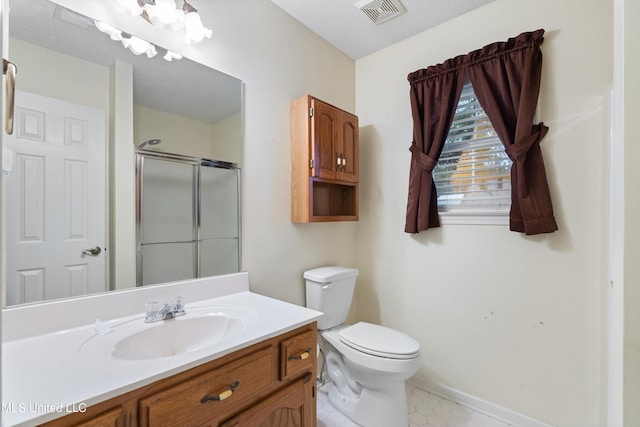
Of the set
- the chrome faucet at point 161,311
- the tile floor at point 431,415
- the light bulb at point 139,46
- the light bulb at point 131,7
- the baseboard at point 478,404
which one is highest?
the light bulb at point 131,7

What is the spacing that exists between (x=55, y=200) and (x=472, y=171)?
6.72 feet

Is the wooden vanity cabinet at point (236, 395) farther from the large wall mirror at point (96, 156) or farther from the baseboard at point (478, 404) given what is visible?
the baseboard at point (478, 404)

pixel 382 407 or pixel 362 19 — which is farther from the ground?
pixel 362 19

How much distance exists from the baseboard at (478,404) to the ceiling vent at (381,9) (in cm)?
234

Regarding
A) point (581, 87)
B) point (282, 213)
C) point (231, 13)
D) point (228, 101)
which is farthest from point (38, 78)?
point (581, 87)

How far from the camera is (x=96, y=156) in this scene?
1.15 metres

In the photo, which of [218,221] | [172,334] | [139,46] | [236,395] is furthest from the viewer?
[218,221]

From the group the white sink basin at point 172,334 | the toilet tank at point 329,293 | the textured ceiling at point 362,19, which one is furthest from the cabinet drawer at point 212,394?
the textured ceiling at point 362,19

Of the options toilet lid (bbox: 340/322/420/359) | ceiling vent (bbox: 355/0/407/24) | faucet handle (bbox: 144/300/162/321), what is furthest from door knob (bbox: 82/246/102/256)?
ceiling vent (bbox: 355/0/407/24)

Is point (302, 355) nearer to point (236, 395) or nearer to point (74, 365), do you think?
point (236, 395)

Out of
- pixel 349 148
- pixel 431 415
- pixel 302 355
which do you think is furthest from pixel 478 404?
pixel 349 148

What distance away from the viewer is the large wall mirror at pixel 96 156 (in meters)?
1.03

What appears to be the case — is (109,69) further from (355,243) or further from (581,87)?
(581,87)

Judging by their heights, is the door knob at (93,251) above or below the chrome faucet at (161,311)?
above
